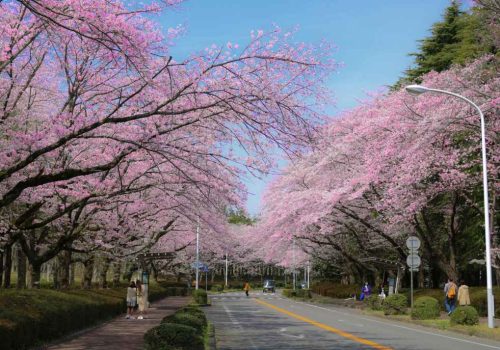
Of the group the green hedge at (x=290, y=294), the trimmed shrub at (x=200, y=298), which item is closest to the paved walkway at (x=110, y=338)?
the trimmed shrub at (x=200, y=298)

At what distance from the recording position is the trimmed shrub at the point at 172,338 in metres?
9.28

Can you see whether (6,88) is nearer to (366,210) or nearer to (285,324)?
(285,324)

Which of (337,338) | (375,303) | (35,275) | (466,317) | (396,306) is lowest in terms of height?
(375,303)

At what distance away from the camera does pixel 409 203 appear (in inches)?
1052

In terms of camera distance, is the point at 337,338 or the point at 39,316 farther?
the point at 337,338

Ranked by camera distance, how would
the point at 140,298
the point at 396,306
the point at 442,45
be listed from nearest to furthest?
the point at 140,298 → the point at 396,306 → the point at 442,45

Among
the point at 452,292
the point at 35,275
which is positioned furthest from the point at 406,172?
the point at 35,275

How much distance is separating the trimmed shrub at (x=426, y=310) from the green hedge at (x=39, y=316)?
13235mm

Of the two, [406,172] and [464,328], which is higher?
[406,172]

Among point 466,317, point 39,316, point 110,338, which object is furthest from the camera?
A: point 466,317

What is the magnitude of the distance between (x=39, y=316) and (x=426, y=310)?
16.5 metres

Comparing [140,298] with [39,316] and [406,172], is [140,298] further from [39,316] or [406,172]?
[406,172]

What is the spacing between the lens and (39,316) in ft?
44.5

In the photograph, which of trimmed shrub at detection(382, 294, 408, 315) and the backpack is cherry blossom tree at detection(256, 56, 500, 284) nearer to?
trimmed shrub at detection(382, 294, 408, 315)
